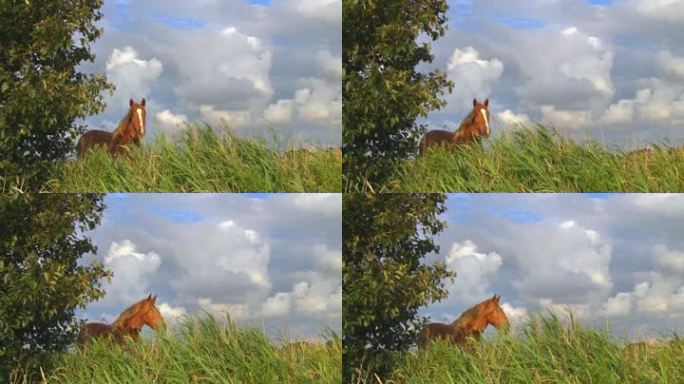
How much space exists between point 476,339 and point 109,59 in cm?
318

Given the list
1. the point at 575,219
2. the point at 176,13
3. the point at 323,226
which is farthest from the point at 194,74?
the point at 575,219

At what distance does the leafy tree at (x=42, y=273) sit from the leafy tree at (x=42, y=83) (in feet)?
0.71

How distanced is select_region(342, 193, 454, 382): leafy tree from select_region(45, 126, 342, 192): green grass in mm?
328

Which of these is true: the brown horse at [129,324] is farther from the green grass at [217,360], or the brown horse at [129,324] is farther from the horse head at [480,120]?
the horse head at [480,120]

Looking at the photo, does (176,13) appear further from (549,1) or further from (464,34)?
(549,1)

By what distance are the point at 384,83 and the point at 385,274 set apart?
130cm

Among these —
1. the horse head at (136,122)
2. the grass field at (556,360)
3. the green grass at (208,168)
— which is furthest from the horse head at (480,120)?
the horse head at (136,122)

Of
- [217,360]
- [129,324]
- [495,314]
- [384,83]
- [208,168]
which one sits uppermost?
[384,83]

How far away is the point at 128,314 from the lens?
6.18m

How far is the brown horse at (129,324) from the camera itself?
6141mm

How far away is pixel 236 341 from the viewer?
6.05 metres

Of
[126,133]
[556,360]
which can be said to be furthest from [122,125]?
[556,360]

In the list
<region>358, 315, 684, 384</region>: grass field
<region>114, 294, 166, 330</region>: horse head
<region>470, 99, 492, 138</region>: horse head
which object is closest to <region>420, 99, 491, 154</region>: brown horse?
<region>470, 99, 492, 138</region>: horse head

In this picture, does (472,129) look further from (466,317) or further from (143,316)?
(143,316)
